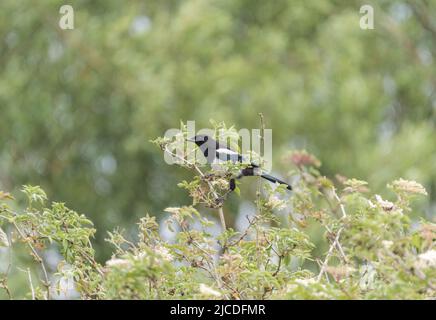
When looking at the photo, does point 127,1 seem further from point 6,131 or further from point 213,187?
point 213,187

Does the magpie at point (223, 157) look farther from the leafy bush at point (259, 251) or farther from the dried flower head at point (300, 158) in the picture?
the dried flower head at point (300, 158)

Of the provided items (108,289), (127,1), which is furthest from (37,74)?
Result: (108,289)

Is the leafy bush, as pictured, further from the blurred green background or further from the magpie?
the blurred green background

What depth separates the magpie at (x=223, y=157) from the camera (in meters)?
4.38

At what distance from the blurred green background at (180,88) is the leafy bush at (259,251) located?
363 inches

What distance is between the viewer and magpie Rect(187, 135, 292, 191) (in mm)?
4379

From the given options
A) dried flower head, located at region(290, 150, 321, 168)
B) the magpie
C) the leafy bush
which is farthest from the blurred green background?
dried flower head, located at region(290, 150, 321, 168)

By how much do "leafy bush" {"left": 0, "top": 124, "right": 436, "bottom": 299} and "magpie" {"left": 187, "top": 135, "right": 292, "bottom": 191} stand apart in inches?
4.0

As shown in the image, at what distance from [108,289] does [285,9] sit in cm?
1406

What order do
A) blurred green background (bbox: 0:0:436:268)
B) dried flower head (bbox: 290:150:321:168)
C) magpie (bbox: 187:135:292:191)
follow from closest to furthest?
dried flower head (bbox: 290:150:321:168)
magpie (bbox: 187:135:292:191)
blurred green background (bbox: 0:0:436:268)

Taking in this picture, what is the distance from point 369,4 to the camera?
16953mm

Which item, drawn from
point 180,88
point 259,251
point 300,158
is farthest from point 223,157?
point 180,88

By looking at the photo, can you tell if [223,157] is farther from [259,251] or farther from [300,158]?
[300,158]

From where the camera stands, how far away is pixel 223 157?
17.0ft
